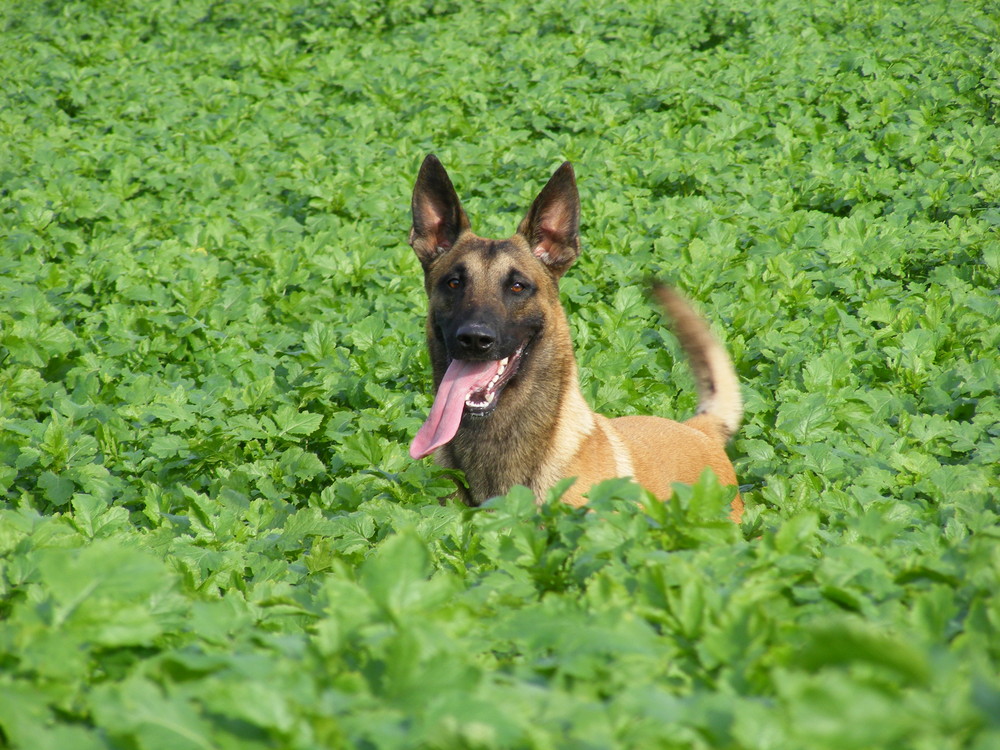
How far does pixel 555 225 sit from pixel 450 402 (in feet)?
4.62

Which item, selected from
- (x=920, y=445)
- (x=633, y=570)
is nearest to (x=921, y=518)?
(x=920, y=445)

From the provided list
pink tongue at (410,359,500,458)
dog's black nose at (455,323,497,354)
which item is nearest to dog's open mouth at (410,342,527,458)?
pink tongue at (410,359,500,458)

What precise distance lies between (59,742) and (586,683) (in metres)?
0.92

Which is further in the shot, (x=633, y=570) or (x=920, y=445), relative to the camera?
(x=920, y=445)

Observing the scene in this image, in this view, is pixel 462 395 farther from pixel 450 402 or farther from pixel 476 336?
pixel 476 336

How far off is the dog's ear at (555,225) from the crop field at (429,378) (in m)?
0.95

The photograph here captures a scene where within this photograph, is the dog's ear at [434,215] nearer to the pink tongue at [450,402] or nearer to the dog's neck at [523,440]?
the pink tongue at [450,402]

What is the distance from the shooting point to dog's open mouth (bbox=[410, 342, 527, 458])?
4.80 metres

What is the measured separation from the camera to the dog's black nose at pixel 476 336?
4758 millimetres

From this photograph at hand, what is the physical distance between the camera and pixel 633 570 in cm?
238

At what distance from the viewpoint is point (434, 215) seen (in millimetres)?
5668

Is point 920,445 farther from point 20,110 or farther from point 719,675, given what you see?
point 20,110

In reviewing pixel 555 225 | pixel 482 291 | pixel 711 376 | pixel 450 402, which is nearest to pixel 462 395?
pixel 450 402

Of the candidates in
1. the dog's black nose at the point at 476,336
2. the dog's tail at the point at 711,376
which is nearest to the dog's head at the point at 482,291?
the dog's black nose at the point at 476,336
